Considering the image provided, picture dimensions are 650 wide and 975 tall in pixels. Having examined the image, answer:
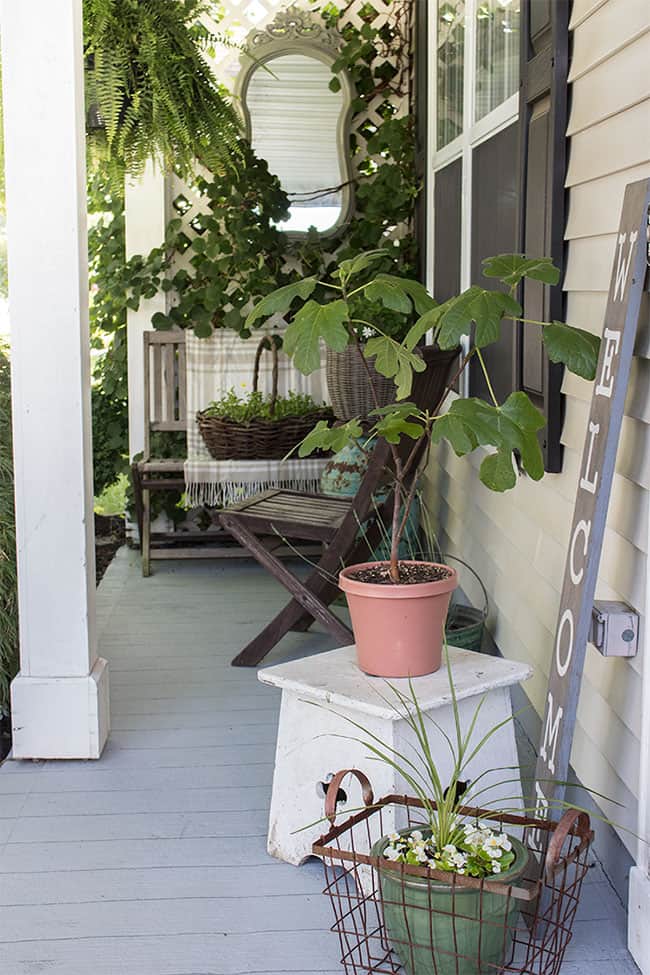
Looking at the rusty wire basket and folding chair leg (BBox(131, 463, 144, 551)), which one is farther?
folding chair leg (BBox(131, 463, 144, 551))

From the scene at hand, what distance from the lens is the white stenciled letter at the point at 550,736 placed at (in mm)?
2012

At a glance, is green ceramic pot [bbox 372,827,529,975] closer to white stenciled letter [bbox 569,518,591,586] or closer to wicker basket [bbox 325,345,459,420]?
white stenciled letter [bbox 569,518,591,586]

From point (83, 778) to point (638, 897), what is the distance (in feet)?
4.28

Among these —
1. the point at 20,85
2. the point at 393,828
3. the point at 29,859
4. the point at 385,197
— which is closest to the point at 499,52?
the point at 20,85

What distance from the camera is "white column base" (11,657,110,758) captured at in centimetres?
274

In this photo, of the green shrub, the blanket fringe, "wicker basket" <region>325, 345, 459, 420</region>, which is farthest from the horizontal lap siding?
the blanket fringe

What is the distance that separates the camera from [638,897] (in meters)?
1.89

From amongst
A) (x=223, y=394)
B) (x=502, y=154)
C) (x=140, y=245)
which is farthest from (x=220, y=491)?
(x=502, y=154)

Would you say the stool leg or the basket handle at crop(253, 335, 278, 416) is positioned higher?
the basket handle at crop(253, 335, 278, 416)

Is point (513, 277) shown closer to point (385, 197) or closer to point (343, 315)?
point (343, 315)

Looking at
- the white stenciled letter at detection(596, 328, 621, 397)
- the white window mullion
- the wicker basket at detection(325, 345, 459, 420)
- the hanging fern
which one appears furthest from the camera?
the wicker basket at detection(325, 345, 459, 420)

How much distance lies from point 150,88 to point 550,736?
2611mm

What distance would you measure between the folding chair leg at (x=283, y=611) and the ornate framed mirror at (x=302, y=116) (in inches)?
76.4

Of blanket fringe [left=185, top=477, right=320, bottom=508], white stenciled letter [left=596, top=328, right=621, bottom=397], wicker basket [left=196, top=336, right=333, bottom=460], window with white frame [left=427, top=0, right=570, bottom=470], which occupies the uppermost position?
window with white frame [left=427, top=0, right=570, bottom=470]
